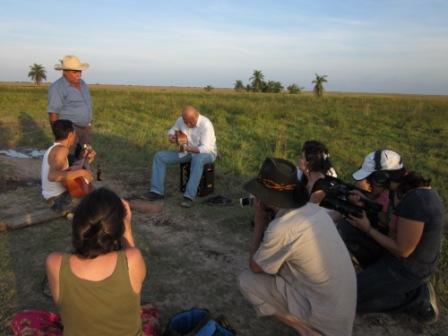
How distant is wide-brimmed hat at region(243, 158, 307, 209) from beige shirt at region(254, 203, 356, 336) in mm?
57

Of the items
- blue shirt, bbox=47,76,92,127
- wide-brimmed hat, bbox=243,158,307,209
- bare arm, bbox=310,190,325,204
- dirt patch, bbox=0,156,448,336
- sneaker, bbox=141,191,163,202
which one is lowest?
dirt patch, bbox=0,156,448,336

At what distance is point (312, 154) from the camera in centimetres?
375

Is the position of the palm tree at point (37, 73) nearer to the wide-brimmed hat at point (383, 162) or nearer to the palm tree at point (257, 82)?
the palm tree at point (257, 82)

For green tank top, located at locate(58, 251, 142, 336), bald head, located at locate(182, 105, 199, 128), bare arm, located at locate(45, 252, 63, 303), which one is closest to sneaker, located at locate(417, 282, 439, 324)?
green tank top, located at locate(58, 251, 142, 336)

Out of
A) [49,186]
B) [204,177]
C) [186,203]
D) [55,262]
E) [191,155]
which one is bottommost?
[186,203]

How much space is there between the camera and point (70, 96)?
241 inches

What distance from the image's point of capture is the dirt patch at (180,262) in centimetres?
319

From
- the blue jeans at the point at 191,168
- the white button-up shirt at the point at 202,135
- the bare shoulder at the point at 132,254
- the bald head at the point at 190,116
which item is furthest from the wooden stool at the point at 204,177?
the bare shoulder at the point at 132,254

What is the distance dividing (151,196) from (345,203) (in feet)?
10.6

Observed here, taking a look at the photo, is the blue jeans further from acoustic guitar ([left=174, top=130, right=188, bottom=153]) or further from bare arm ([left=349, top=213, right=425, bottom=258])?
bare arm ([left=349, top=213, right=425, bottom=258])

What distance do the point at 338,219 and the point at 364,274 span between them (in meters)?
0.85

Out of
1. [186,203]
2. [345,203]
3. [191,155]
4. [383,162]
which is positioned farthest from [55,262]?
[191,155]

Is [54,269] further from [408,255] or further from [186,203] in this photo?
[186,203]

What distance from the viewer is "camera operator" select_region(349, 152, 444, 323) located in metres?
2.80
